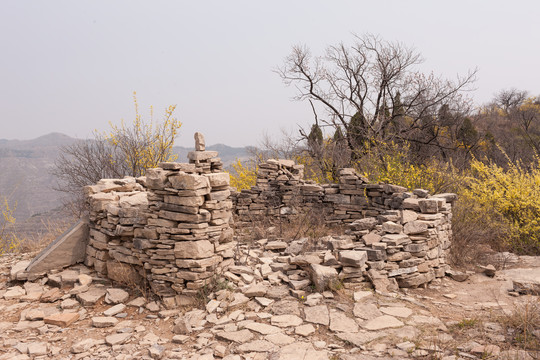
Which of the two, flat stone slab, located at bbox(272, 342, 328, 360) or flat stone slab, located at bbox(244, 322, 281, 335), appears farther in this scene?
flat stone slab, located at bbox(244, 322, 281, 335)

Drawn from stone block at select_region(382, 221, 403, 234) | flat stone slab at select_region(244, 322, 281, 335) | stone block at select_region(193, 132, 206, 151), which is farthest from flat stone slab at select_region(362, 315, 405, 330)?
stone block at select_region(193, 132, 206, 151)

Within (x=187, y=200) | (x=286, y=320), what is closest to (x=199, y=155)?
(x=187, y=200)

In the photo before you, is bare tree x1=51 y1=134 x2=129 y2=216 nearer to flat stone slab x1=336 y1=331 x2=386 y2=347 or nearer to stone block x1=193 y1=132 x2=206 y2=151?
stone block x1=193 y1=132 x2=206 y2=151

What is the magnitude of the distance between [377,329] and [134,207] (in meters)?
3.80

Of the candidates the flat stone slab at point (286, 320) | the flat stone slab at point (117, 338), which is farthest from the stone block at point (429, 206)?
the flat stone slab at point (117, 338)

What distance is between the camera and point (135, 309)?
4.85 meters

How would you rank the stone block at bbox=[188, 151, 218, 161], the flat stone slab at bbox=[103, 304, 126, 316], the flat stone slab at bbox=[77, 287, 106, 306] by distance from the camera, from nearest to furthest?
the flat stone slab at bbox=[103, 304, 126, 316] → the flat stone slab at bbox=[77, 287, 106, 306] → the stone block at bbox=[188, 151, 218, 161]

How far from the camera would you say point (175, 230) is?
477cm

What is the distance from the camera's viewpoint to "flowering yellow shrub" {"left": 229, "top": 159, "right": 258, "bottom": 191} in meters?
14.1

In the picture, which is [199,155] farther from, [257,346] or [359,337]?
[359,337]

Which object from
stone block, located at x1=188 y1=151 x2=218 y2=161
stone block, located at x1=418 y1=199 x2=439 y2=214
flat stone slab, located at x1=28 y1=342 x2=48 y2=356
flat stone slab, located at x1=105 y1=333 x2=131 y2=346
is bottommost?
flat stone slab, located at x1=28 y1=342 x2=48 y2=356

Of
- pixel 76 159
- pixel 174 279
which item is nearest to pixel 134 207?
pixel 174 279

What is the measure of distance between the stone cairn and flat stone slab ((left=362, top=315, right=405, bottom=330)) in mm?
2141

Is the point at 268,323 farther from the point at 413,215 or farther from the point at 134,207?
the point at 413,215
